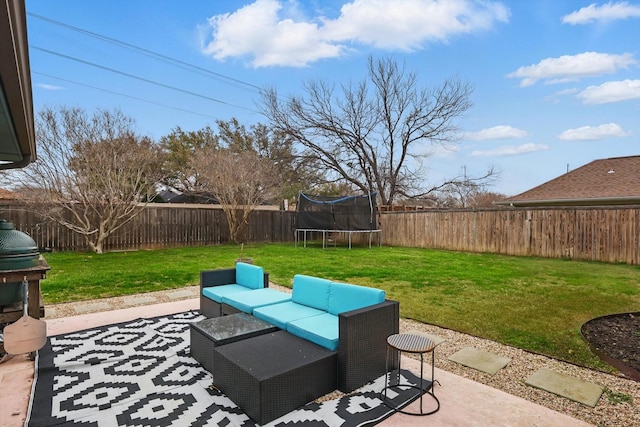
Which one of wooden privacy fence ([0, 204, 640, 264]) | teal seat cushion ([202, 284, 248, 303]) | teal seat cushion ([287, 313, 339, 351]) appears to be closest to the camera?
teal seat cushion ([287, 313, 339, 351])

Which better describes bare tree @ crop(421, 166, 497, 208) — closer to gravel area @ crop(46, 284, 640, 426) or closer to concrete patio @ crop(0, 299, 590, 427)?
gravel area @ crop(46, 284, 640, 426)

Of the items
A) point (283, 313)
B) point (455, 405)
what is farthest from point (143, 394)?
point (455, 405)

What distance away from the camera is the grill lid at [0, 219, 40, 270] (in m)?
3.20

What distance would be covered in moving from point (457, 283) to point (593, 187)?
7.99 m

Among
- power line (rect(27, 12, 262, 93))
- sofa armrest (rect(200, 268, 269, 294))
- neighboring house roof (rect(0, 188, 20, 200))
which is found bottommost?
sofa armrest (rect(200, 268, 269, 294))

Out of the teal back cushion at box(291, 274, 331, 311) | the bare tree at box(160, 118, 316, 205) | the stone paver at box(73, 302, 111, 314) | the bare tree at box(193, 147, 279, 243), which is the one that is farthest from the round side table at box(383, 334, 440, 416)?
the bare tree at box(160, 118, 316, 205)

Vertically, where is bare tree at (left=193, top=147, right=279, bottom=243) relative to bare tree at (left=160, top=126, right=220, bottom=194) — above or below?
below

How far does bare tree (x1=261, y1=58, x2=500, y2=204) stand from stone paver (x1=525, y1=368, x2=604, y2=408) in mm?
14800

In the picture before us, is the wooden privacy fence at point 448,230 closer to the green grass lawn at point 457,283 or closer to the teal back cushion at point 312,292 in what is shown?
the green grass lawn at point 457,283

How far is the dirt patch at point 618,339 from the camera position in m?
2.98

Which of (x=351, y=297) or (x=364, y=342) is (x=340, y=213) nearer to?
(x=351, y=297)

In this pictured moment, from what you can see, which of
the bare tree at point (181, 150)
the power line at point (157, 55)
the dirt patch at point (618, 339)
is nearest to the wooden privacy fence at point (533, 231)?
the dirt patch at point (618, 339)

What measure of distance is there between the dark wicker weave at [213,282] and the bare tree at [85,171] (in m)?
6.66

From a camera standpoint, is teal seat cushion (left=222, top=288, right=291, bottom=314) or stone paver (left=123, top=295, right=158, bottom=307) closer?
teal seat cushion (left=222, top=288, right=291, bottom=314)
